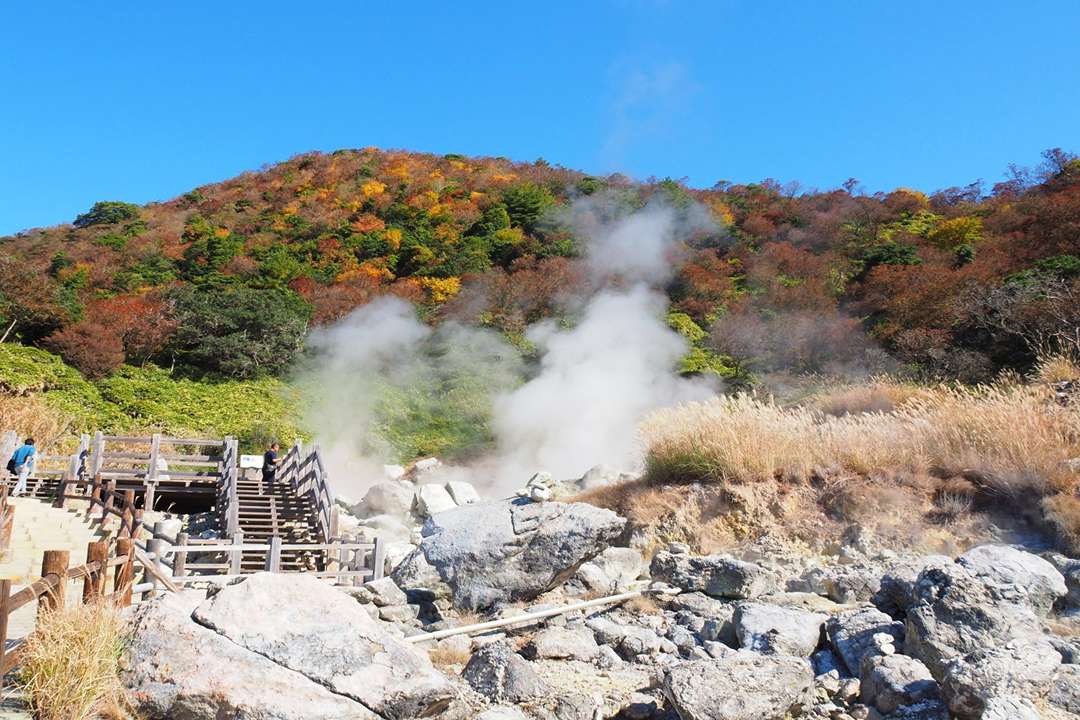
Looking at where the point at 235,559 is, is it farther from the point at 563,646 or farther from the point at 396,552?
the point at 563,646

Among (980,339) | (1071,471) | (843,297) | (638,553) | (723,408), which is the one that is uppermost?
(843,297)

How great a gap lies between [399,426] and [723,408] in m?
12.9

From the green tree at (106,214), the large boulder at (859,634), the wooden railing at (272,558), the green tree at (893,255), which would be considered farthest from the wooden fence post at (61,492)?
the green tree at (106,214)

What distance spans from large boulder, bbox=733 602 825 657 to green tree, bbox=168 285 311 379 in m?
20.6

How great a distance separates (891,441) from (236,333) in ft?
66.4

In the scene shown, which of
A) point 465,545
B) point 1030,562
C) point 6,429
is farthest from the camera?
point 6,429

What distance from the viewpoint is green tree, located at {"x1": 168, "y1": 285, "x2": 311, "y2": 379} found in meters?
23.8

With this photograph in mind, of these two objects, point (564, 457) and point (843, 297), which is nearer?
point (564, 457)

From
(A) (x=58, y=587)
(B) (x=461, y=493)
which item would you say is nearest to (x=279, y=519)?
(B) (x=461, y=493)

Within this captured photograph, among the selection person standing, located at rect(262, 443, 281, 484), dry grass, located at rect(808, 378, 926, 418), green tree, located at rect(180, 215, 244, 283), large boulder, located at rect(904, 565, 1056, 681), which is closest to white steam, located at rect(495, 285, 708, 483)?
dry grass, located at rect(808, 378, 926, 418)

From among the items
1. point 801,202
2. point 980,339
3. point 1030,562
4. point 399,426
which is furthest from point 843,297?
point 1030,562

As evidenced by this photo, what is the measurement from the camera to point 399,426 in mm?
21797

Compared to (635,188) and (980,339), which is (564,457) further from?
(635,188)

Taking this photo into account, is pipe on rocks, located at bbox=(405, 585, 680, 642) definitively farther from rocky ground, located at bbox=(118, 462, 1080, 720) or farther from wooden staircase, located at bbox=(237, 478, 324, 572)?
wooden staircase, located at bbox=(237, 478, 324, 572)
